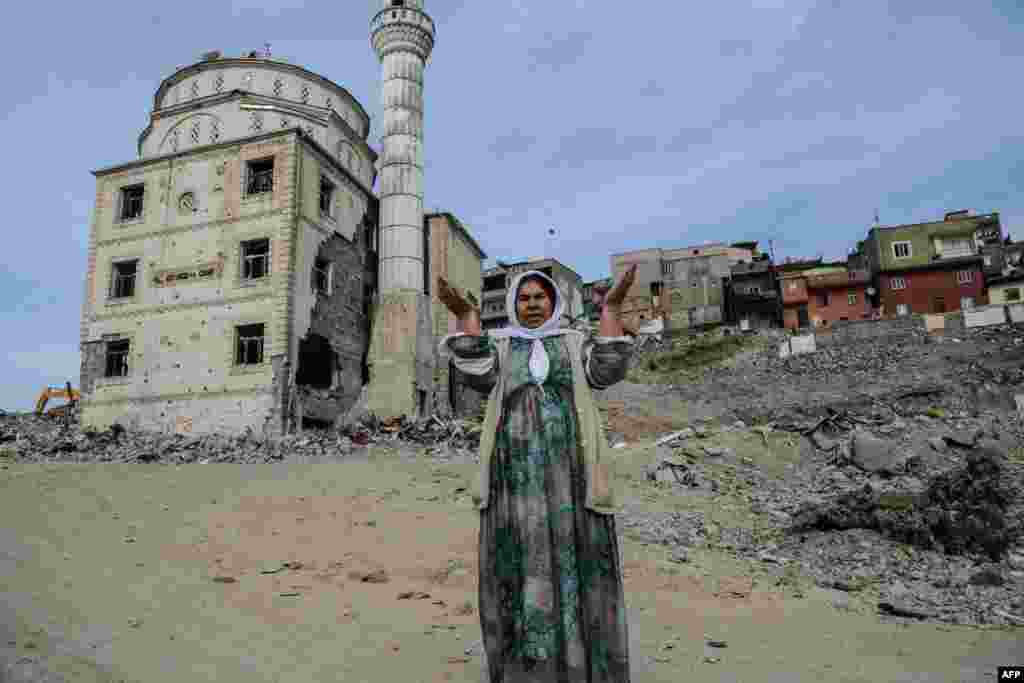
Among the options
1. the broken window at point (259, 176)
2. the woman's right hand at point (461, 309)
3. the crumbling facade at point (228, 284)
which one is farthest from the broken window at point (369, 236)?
the woman's right hand at point (461, 309)

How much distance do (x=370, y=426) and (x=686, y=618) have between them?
15.0m

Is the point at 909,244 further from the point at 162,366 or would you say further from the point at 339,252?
the point at 162,366

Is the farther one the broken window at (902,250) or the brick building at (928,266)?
the broken window at (902,250)

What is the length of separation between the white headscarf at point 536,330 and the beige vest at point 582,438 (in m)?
0.07

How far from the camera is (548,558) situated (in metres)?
3.36

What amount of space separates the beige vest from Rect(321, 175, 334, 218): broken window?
19508mm

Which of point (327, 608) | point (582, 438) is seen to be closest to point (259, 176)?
point (327, 608)

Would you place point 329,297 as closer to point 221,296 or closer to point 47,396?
point 221,296

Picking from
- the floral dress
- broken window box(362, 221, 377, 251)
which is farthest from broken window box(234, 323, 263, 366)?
the floral dress

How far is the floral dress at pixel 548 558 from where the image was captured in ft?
10.8

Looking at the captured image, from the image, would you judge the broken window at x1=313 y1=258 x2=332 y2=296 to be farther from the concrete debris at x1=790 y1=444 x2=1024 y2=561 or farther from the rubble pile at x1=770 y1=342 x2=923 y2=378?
the rubble pile at x1=770 y1=342 x2=923 y2=378

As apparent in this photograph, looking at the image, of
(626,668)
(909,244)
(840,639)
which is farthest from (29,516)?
(909,244)

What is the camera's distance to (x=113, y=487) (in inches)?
481

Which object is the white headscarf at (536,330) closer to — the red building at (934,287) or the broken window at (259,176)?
the broken window at (259,176)
